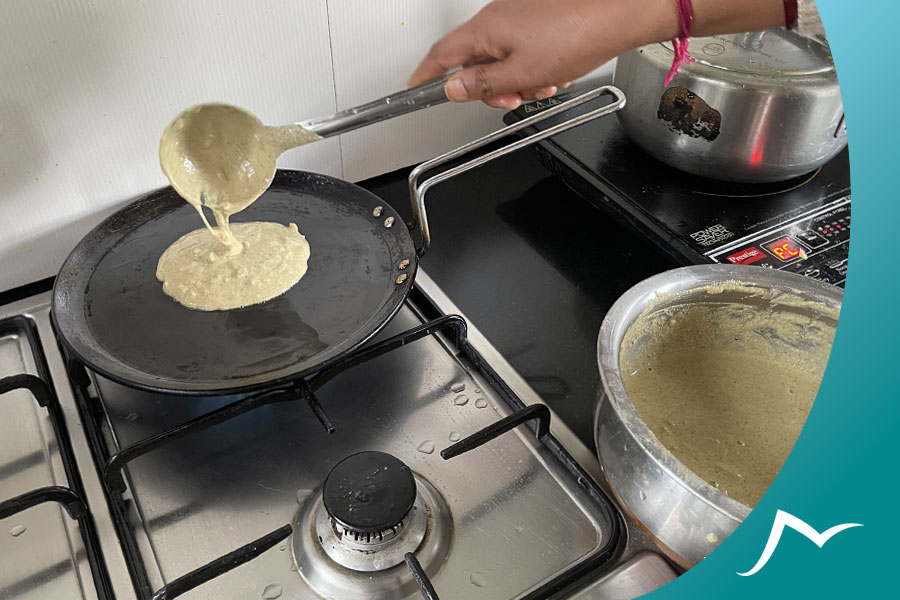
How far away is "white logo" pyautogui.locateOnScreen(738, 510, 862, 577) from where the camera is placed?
0.42 metres

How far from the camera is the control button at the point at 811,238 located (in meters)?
0.92

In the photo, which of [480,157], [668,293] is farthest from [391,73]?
[668,293]

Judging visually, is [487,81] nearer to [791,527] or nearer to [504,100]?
[504,100]

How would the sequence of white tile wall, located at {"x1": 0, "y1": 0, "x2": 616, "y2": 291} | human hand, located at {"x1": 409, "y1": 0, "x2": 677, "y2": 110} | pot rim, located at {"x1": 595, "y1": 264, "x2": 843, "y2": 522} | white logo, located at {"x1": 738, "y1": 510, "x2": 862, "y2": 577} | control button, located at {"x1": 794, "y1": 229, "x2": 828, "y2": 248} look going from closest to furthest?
white logo, located at {"x1": 738, "y1": 510, "x2": 862, "y2": 577}
pot rim, located at {"x1": 595, "y1": 264, "x2": 843, "y2": 522}
human hand, located at {"x1": 409, "y1": 0, "x2": 677, "y2": 110}
white tile wall, located at {"x1": 0, "y1": 0, "x2": 616, "y2": 291}
control button, located at {"x1": 794, "y1": 229, "x2": 828, "y2": 248}

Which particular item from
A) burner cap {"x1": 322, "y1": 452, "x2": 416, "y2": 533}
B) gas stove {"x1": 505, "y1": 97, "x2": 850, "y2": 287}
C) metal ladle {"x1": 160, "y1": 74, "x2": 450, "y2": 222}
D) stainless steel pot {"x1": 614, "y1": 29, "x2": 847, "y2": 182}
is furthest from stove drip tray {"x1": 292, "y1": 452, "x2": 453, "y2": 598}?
stainless steel pot {"x1": 614, "y1": 29, "x2": 847, "y2": 182}

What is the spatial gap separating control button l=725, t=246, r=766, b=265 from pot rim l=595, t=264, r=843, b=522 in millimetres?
143

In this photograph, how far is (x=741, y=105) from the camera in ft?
2.89

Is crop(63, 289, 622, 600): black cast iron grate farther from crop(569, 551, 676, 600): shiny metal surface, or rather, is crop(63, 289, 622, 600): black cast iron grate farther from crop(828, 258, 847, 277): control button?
crop(828, 258, 847, 277): control button

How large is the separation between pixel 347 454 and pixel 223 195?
332 millimetres

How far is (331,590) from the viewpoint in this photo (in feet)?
2.05

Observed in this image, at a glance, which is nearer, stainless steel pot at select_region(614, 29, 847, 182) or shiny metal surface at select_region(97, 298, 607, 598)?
shiny metal surface at select_region(97, 298, 607, 598)

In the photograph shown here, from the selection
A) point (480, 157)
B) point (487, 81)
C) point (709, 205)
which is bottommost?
point (709, 205)

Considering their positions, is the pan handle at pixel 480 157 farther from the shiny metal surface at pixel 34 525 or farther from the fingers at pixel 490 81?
the shiny metal surface at pixel 34 525

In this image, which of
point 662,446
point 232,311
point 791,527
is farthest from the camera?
point 232,311
